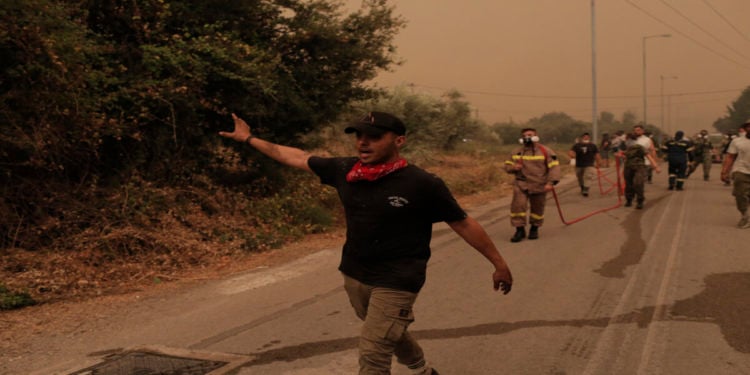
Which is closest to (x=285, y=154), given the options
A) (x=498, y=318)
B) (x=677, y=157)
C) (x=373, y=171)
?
(x=373, y=171)

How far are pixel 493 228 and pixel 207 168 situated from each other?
5.32 metres

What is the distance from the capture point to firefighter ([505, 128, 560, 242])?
10.7m

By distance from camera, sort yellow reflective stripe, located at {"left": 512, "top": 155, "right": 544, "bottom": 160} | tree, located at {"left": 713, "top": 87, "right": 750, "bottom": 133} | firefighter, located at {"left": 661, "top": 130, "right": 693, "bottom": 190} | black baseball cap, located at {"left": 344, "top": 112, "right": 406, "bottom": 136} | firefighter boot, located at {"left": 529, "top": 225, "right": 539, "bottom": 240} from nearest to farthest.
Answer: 1. black baseball cap, located at {"left": 344, "top": 112, "right": 406, "bottom": 136}
2. yellow reflective stripe, located at {"left": 512, "top": 155, "right": 544, "bottom": 160}
3. firefighter boot, located at {"left": 529, "top": 225, "right": 539, "bottom": 240}
4. firefighter, located at {"left": 661, "top": 130, "right": 693, "bottom": 190}
5. tree, located at {"left": 713, "top": 87, "right": 750, "bottom": 133}

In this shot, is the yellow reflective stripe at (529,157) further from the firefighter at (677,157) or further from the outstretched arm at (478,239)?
the firefighter at (677,157)

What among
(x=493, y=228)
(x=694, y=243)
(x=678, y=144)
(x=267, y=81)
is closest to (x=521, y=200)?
(x=493, y=228)

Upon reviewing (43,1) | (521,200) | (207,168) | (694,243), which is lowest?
(694,243)

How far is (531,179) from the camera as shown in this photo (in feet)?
35.2

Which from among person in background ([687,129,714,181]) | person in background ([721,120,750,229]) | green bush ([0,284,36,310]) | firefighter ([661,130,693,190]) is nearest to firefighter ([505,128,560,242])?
person in background ([721,120,750,229])

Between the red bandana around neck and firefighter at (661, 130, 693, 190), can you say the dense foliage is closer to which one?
the red bandana around neck

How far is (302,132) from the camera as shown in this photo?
521 inches

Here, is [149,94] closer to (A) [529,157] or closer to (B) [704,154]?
(A) [529,157]

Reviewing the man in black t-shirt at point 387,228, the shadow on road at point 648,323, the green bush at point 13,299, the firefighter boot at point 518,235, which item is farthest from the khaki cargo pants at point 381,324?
the firefighter boot at point 518,235

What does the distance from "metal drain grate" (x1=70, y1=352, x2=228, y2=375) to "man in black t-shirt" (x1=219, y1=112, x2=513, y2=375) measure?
1.80 metres

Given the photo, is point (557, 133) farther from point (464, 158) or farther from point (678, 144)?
point (678, 144)
